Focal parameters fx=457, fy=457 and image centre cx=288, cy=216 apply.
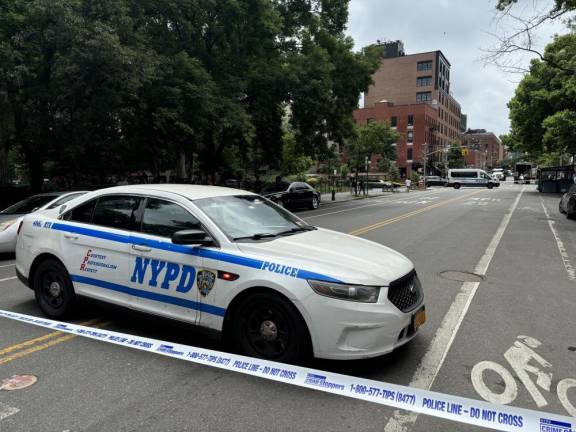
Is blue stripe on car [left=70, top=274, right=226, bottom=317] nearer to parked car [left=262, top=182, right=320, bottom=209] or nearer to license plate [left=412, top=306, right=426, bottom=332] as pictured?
license plate [left=412, top=306, right=426, bottom=332]

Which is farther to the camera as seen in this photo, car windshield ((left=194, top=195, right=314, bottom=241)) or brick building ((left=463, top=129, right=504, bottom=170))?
brick building ((left=463, top=129, right=504, bottom=170))

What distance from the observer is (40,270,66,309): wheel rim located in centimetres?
527

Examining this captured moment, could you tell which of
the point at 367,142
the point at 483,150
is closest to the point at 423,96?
the point at 367,142

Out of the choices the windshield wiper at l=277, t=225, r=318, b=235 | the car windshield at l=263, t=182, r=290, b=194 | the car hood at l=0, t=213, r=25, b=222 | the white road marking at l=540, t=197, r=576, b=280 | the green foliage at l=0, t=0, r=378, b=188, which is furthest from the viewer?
the car windshield at l=263, t=182, r=290, b=194

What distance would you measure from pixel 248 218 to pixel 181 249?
0.82 m

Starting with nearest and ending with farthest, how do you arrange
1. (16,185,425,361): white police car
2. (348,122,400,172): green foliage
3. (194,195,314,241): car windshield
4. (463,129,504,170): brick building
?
(16,185,425,361): white police car, (194,195,314,241): car windshield, (348,122,400,172): green foliage, (463,129,504,170): brick building

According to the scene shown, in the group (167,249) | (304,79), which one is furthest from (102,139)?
(167,249)

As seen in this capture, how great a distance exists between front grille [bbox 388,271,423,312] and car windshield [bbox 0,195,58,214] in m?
9.68

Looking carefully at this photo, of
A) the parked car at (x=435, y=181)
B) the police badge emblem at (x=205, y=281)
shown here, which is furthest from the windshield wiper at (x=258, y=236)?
the parked car at (x=435, y=181)

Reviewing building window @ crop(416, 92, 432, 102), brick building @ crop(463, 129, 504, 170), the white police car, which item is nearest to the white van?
building window @ crop(416, 92, 432, 102)

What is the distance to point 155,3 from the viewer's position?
60.0 ft

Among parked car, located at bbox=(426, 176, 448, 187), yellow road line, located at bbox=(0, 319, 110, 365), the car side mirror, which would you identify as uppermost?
the car side mirror

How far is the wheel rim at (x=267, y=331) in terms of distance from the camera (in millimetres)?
3850

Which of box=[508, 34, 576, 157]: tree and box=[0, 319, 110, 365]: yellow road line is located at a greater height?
box=[508, 34, 576, 157]: tree
